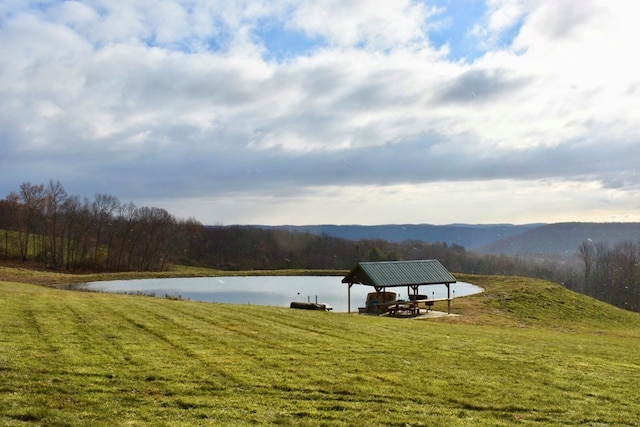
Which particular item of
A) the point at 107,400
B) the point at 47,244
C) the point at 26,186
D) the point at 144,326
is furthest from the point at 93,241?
the point at 107,400

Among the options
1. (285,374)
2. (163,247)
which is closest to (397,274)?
(285,374)

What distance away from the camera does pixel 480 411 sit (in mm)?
8352

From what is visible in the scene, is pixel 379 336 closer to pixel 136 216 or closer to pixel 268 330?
pixel 268 330

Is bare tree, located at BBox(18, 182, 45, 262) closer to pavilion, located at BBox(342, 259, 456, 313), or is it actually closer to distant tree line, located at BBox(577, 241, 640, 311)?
pavilion, located at BBox(342, 259, 456, 313)

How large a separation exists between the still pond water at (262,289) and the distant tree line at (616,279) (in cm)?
5952

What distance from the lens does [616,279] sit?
9569cm

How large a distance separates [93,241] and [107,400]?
83.0m

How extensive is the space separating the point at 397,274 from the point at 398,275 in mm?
92

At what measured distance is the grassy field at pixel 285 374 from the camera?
776 cm

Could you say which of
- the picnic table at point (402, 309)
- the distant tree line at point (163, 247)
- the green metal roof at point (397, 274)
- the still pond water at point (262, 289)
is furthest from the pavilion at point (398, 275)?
the distant tree line at point (163, 247)

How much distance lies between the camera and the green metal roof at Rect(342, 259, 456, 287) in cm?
2908

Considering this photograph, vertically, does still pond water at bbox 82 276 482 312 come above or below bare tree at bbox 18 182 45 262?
below

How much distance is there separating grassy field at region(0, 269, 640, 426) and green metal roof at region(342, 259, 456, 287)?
36.1ft

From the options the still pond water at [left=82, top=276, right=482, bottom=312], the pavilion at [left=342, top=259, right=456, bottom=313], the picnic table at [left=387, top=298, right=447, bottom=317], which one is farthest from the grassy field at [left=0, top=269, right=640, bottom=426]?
the still pond water at [left=82, top=276, right=482, bottom=312]
